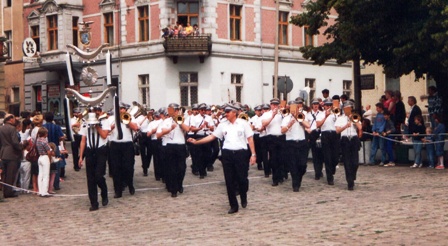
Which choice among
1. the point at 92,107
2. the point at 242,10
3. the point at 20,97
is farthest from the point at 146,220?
the point at 20,97

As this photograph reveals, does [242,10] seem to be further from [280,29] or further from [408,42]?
[408,42]

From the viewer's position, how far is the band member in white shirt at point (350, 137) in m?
21.3

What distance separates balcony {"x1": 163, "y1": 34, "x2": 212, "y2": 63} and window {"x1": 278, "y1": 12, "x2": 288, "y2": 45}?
22.8 ft

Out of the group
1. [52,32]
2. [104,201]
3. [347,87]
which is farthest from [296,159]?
[347,87]

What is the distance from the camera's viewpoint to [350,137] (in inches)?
850

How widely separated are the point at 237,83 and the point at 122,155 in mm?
30582

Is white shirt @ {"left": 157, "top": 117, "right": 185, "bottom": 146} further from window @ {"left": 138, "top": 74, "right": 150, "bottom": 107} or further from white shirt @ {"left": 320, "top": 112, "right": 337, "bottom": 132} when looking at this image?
window @ {"left": 138, "top": 74, "right": 150, "bottom": 107}

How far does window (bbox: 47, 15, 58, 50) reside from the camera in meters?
56.3

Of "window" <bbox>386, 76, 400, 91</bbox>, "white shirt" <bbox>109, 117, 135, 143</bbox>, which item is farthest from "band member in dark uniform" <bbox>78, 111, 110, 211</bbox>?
"window" <bbox>386, 76, 400, 91</bbox>

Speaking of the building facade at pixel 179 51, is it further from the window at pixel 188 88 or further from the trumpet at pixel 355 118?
the trumpet at pixel 355 118

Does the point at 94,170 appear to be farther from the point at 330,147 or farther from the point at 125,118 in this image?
the point at 330,147

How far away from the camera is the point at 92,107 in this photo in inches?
819

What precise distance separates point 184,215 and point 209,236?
114 inches

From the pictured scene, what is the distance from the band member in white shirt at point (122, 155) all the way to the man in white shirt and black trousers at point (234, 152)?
3705 millimetres
